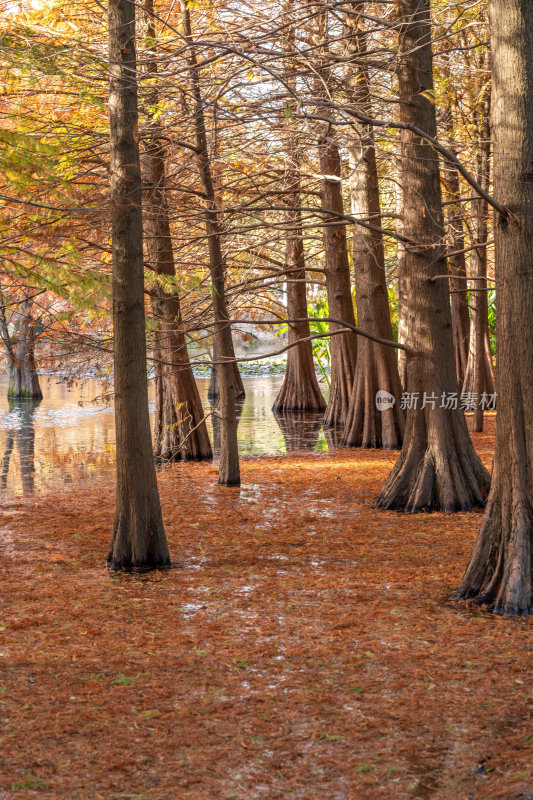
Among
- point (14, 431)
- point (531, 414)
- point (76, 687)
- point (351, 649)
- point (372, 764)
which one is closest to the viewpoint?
point (372, 764)

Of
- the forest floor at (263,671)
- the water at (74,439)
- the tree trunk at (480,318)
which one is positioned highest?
the tree trunk at (480,318)

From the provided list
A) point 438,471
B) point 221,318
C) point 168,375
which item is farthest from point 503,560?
point 168,375

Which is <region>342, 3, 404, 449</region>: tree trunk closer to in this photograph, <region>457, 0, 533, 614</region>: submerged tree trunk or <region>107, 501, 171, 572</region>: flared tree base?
<region>107, 501, 171, 572</region>: flared tree base

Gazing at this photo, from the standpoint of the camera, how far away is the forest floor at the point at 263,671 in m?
3.78

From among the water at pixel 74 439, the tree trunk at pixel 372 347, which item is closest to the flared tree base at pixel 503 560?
the water at pixel 74 439

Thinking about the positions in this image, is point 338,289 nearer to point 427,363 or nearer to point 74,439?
point 74,439

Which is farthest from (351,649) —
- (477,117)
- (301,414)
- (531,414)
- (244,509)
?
(301,414)

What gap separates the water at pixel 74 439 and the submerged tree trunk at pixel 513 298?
4.79 meters

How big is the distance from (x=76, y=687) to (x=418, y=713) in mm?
1886

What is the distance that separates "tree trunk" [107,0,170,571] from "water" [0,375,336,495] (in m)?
1.80

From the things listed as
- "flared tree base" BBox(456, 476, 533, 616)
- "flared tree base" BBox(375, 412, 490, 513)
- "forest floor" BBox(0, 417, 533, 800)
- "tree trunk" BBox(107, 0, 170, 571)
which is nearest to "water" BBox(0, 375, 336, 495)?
"tree trunk" BBox(107, 0, 170, 571)

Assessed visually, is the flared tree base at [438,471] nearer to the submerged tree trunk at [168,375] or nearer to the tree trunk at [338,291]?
the submerged tree trunk at [168,375]

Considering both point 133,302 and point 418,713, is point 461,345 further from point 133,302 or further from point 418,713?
point 418,713

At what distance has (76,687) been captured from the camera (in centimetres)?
484
